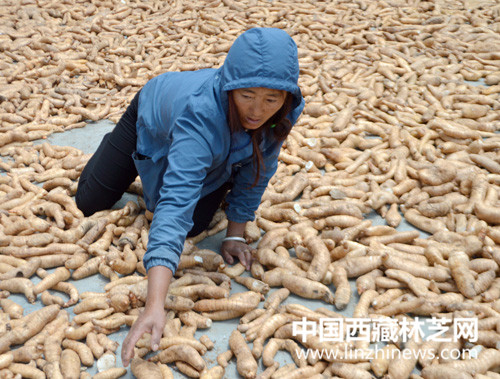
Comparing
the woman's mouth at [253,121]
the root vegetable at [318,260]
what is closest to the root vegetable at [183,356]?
the root vegetable at [318,260]

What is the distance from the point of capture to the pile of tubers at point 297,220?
2.04 meters

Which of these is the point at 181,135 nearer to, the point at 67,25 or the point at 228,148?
the point at 228,148

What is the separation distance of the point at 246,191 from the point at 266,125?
1.78 feet

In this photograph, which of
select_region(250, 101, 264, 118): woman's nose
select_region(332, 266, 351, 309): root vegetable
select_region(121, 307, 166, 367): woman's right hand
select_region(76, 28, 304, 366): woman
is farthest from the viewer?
select_region(332, 266, 351, 309): root vegetable

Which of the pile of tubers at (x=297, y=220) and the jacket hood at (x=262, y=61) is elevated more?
the jacket hood at (x=262, y=61)

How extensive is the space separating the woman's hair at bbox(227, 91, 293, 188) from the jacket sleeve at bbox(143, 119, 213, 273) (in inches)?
6.1

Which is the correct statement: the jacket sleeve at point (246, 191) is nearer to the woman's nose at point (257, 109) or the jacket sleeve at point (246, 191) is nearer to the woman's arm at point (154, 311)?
the woman's nose at point (257, 109)

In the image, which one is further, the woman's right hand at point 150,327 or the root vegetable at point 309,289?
the root vegetable at point 309,289

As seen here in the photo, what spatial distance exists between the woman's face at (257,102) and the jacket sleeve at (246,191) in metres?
0.51

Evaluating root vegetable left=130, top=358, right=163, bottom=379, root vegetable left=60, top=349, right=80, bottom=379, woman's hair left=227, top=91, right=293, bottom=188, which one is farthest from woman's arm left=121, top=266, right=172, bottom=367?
woman's hair left=227, top=91, right=293, bottom=188

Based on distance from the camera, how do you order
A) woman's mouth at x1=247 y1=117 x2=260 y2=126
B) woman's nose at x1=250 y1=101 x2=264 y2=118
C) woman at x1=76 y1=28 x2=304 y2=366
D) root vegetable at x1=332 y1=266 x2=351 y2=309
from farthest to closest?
root vegetable at x1=332 y1=266 x2=351 y2=309 < woman's mouth at x1=247 y1=117 x2=260 y2=126 < woman's nose at x1=250 y1=101 x2=264 y2=118 < woman at x1=76 y1=28 x2=304 y2=366

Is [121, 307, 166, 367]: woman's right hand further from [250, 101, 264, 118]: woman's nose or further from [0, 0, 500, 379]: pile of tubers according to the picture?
[250, 101, 264, 118]: woman's nose

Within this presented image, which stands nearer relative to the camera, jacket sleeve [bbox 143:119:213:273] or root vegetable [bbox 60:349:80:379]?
jacket sleeve [bbox 143:119:213:273]

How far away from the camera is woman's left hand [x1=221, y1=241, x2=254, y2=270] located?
2.57 m
